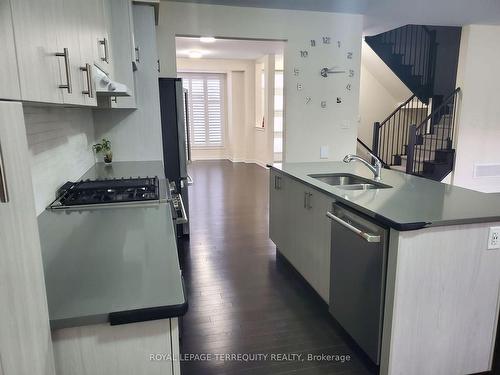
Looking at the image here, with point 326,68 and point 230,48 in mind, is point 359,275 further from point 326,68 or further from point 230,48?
point 230,48

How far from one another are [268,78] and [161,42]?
4195 mm

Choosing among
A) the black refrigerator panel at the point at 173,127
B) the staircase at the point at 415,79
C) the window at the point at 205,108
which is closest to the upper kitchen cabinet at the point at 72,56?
the black refrigerator panel at the point at 173,127

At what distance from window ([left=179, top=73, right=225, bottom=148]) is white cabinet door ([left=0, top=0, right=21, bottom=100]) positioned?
9.28m

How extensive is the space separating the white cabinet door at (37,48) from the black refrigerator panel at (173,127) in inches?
109

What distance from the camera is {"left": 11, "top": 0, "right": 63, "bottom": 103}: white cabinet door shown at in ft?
2.41

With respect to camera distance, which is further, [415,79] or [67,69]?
[415,79]

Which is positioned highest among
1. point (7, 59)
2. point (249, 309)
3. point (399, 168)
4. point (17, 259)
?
point (7, 59)

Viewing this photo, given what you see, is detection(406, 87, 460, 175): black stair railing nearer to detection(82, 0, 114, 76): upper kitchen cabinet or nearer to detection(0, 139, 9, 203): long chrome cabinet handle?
detection(82, 0, 114, 76): upper kitchen cabinet

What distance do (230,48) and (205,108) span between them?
299 cm

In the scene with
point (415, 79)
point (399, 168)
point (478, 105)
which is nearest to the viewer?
point (478, 105)

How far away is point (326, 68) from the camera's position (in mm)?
4488

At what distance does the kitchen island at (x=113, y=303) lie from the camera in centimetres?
89

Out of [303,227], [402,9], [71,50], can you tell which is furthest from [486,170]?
[71,50]

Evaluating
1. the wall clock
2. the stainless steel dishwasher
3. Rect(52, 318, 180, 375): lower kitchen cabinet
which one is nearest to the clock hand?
the wall clock
